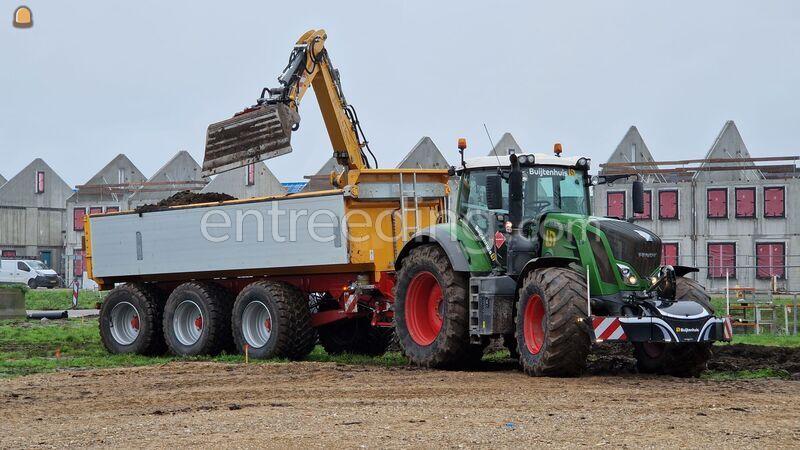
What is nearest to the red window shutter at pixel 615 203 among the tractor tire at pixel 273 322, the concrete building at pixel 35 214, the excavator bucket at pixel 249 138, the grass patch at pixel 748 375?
the excavator bucket at pixel 249 138

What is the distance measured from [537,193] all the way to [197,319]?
7289 millimetres

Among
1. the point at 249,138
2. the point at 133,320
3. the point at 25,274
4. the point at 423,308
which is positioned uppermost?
the point at 249,138

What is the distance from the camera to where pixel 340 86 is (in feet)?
68.4

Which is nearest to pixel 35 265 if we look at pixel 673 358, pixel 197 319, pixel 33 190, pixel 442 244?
pixel 33 190

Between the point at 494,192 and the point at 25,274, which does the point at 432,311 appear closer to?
the point at 494,192

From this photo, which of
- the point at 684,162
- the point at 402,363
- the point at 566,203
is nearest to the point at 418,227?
the point at 402,363

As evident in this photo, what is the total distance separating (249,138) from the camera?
64.7 ft

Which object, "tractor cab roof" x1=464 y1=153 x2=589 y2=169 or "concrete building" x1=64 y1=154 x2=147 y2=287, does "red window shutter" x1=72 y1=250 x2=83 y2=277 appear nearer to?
"concrete building" x1=64 y1=154 x2=147 y2=287

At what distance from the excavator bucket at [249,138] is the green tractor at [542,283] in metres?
3.83

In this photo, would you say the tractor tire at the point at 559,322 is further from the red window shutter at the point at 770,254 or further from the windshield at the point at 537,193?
the red window shutter at the point at 770,254

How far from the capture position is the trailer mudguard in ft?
50.4

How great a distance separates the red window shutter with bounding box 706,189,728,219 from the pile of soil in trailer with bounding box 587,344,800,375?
110ft

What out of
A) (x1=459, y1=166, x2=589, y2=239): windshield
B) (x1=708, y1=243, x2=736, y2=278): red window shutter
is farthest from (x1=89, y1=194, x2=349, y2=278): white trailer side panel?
(x1=708, y1=243, x2=736, y2=278): red window shutter

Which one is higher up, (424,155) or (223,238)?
(424,155)
